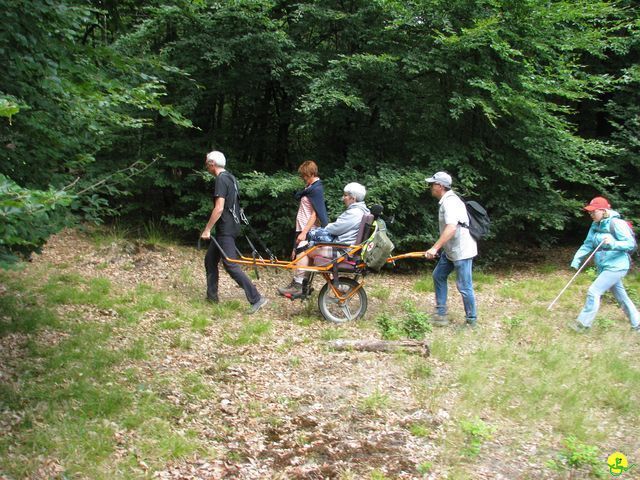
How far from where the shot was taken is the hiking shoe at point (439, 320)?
7727 millimetres

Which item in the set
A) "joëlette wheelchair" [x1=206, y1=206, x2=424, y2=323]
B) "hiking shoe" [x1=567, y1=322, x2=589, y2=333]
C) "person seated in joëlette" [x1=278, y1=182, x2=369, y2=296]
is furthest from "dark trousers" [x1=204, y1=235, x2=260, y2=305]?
"hiking shoe" [x1=567, y1=322, x2=589, y2=333]

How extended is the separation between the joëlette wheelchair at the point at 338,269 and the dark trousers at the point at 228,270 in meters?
0.12

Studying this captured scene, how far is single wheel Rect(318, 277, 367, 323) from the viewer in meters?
7.42

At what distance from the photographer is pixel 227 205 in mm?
7473

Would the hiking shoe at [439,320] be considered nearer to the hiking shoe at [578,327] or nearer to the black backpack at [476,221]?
the black backpack at [476,221]

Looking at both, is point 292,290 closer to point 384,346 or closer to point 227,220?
point 227,220

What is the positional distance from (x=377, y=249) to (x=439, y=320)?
5.50 ft

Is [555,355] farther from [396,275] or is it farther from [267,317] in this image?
[396,275]

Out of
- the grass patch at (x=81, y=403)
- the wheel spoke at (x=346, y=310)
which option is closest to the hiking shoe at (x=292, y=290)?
the wheel spoke at (x=346, y=310)

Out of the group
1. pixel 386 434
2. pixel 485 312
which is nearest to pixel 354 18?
pixel 485 312

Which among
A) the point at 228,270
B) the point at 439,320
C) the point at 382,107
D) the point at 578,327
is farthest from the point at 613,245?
the point at 228,270

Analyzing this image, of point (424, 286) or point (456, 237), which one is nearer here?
point (456, 237)

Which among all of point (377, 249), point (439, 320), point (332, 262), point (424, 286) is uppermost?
point (377, 249)

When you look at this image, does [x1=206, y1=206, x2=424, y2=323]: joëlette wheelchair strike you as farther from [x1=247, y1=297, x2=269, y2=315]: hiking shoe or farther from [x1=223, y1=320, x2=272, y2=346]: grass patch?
[x1=223, y1=320, x2=272, y2=346]: grass patch
